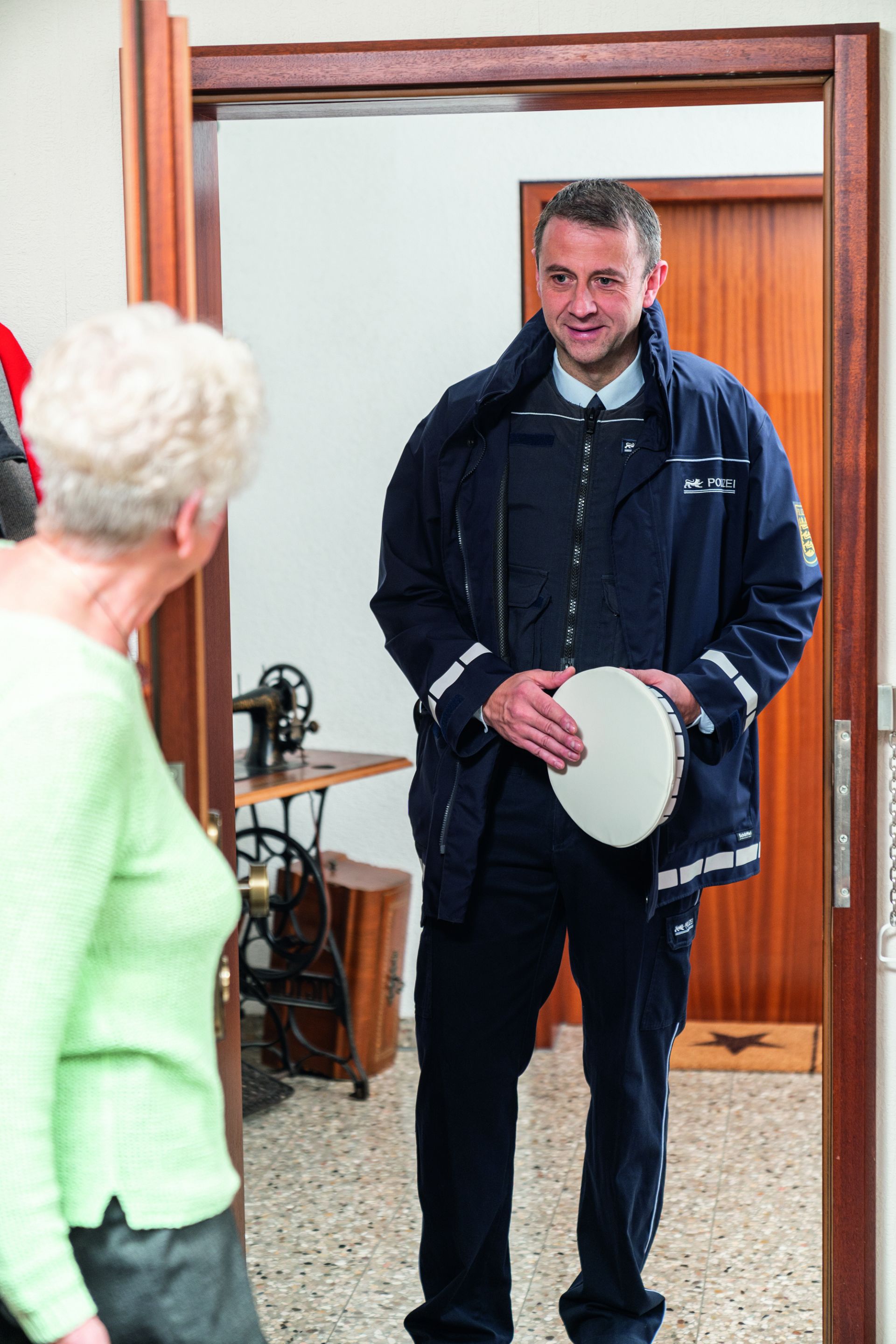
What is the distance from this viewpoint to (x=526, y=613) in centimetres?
208

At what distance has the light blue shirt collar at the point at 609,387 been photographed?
2.13m

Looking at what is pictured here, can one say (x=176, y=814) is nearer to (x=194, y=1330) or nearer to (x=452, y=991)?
(x=194, y=1330)

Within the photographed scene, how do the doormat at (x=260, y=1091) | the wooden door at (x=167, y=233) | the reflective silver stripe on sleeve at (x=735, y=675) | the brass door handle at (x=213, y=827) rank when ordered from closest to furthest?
1. the wooden door at (x=167, y=233)
2. the brass door handle at (x=213, y=827)
3. the reflective silver stripe on sleeve at (x=735, y=675)
4. the doormat at (x=260, y=1091)

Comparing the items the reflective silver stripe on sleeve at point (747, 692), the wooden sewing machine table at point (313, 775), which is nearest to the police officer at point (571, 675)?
the reflective silver stripe on sleeve at point (747, 692)

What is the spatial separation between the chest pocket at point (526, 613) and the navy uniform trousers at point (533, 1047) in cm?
15

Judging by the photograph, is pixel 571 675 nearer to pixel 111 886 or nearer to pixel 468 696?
pixel 468 696

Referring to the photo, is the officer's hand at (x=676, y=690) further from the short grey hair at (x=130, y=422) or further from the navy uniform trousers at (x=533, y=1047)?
the short grey hair at (x=130, y=422)

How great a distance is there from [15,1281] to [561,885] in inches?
46.9

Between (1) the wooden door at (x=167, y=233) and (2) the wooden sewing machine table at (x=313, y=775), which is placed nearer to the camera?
(1) the wooden door at (x=167, y=233)

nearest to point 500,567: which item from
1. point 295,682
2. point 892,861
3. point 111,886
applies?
point 892,861

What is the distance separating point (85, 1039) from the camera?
3.43 feet

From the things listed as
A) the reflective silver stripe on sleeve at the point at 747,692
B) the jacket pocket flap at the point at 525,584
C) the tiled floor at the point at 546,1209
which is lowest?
the tiled floor at the point at 546,1209

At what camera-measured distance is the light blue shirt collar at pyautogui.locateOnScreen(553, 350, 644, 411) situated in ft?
6.98

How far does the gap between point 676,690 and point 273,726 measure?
1707 mm
